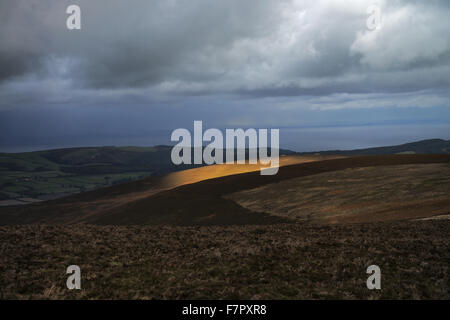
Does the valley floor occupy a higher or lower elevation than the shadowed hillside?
higher

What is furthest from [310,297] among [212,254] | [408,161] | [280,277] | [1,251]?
[408,161]

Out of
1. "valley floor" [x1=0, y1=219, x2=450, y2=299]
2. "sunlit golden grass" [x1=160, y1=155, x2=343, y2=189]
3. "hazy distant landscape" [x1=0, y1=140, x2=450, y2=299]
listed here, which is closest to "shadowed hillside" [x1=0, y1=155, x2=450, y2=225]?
"hazy distant landscape" [x1=0, y1=140, x2=450, y2=299]

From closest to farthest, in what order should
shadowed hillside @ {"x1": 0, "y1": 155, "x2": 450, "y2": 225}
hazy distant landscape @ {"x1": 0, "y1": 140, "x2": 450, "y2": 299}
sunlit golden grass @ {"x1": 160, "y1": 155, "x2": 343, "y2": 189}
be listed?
hazy distant landscape @ {"x1": 0, "y1": 140, "x2": 450, "y2": 299}, shadowed hillside @ {"x1": 0, "y1": 155, "x2": 450, "y2": 225}, sunlit golden grass @ {"x1": 160, "y1": 155, "x2": 343, "y2": 189}

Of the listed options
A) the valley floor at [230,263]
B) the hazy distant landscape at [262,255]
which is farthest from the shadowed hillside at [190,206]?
the valley floor at [230,263]

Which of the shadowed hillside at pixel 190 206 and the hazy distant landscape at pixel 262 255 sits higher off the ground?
the hazy distant landscape at pixel 262 255

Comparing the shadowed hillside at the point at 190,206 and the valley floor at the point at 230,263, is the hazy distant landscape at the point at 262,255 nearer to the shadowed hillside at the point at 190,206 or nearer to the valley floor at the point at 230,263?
the valley floor at the point at 230,263

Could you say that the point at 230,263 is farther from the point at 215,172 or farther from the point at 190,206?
the point at 215,172

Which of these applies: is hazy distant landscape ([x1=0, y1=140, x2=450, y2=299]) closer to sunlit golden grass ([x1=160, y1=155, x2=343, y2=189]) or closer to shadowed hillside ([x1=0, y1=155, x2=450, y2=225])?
shadowed hillside ([x1=0, y1=155, x2=450, y2=225])

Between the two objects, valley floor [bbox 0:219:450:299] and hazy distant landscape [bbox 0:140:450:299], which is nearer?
valley floor [bbox 0:219:450:299]

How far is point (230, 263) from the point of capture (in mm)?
15445

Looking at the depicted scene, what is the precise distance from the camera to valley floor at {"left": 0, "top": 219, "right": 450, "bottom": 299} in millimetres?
12047

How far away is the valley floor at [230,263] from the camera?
12.0 meters

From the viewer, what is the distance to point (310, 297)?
1151 centimetres

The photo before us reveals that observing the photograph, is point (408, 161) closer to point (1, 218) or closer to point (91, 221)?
point (91, 221)
